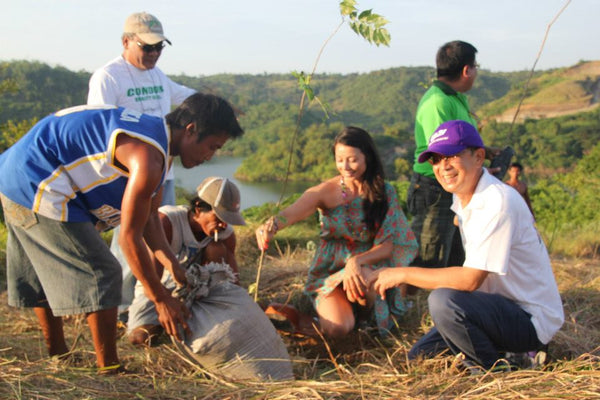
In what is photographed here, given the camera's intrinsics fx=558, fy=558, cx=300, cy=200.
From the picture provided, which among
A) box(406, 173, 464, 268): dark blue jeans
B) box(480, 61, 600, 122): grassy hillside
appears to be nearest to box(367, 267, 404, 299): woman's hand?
box(406, 173, 464, 268): dark blue jeans

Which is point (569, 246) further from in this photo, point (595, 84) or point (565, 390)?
point (595, 84)

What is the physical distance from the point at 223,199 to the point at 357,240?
0.88 m

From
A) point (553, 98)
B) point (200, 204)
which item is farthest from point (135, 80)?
point (553, 98)

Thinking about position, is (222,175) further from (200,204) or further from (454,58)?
(454,58)

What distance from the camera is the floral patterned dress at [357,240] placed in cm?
338

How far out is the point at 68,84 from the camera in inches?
846

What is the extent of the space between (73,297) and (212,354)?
2.21 feet

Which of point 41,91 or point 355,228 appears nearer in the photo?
point 355,228

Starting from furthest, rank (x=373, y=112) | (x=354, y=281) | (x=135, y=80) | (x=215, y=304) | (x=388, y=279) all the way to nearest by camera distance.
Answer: (x=373, y=112) < (x=135, y=80) < (x=354, y=281) < (x=215, y=304) < (x=388, y=279)

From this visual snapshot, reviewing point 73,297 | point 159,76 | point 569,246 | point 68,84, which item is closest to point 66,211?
point 73,297

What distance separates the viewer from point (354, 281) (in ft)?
10.3

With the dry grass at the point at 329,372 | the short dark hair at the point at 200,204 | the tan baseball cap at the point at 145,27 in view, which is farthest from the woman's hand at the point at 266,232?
the tan baseball cap at the point at 145,27

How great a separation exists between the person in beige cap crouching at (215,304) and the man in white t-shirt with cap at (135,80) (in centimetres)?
54

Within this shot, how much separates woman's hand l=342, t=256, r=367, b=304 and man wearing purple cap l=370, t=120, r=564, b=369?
625 mm
